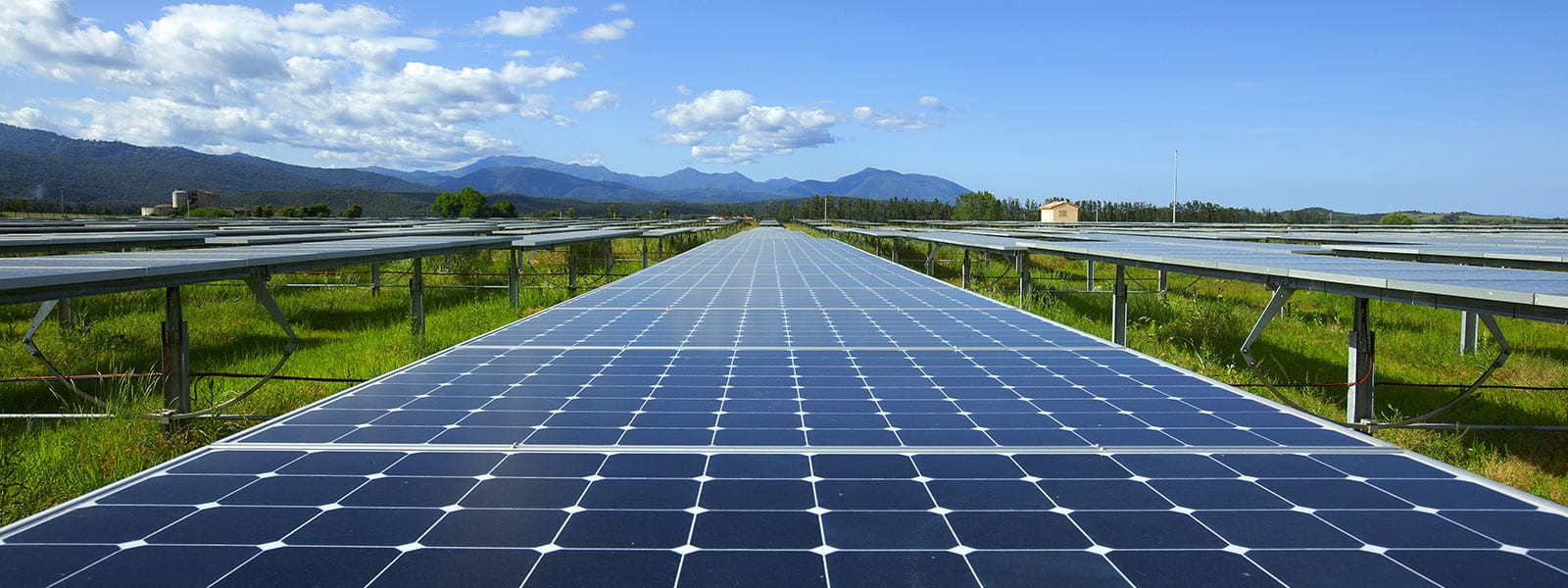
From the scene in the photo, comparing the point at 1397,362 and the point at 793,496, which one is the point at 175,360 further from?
the point at 1397,362

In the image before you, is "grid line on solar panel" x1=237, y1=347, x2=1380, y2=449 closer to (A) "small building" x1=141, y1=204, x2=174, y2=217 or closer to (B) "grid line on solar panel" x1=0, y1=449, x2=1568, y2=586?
(B) "grid line on solar panel" x1=0, y1=449, x2=1568, y2=586

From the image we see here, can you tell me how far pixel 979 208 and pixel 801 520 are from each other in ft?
453

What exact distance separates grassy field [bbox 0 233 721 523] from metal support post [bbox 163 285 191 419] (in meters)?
0.25

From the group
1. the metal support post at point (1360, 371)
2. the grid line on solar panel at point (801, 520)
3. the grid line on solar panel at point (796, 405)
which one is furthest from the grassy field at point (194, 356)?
the metal support post at point (1360, 371)

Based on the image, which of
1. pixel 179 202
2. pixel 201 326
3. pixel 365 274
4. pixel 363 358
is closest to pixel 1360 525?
pixel 363 358

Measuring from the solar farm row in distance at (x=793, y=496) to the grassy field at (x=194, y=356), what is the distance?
2339mm

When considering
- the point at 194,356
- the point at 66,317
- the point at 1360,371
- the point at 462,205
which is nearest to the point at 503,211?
the point at 462,205

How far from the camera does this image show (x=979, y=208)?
138m

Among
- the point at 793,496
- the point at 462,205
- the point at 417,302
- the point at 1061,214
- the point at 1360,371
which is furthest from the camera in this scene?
the point at 462,205

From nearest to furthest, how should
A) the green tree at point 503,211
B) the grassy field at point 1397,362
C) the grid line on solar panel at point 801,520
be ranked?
the grid line on solar panel at point 801,520, the grassy field at point 1397,362, the green tree at point 503,211

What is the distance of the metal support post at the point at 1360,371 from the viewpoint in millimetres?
7082

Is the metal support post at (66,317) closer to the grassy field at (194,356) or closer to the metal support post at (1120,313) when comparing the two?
the grassy field at (194,356)

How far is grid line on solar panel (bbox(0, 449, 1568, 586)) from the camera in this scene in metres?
3.14

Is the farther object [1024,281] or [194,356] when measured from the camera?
[1024,281]
